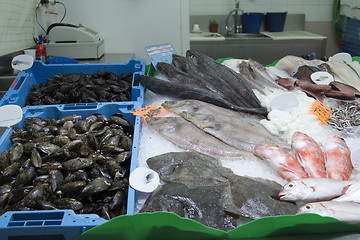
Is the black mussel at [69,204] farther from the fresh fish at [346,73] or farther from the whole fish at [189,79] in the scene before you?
the fresh fish at [346,73]

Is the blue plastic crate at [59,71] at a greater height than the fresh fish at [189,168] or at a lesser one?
greater

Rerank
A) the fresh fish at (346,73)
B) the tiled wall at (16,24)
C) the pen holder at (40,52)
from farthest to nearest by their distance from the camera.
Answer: the pen holder at (40,52) < the tiled wall at (16,24) < the fresh fish at (346,73)

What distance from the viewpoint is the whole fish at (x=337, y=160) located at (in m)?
1.64

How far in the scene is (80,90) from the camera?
9.30ft

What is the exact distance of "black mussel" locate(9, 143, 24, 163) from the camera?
6.01 ft

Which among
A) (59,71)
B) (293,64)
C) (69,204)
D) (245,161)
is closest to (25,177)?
(69,204)

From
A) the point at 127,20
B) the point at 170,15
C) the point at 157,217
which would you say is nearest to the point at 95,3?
the point at 127,20

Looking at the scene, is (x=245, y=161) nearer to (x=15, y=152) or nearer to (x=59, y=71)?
(x=15, y=152)

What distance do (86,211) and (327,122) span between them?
1760 millimetres

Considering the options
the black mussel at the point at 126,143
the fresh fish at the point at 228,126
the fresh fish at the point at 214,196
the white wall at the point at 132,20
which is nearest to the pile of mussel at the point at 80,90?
the fresh fish at the point at 228,126

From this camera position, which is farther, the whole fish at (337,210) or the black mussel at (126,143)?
the black mussel at (126,143)

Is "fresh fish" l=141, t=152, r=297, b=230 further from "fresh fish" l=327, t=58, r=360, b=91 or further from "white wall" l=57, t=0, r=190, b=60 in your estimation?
"white wall" l=57, t=0, r=190, b=60

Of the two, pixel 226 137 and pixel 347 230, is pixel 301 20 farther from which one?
pixel 347 230

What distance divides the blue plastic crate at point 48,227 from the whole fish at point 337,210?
889 mm
